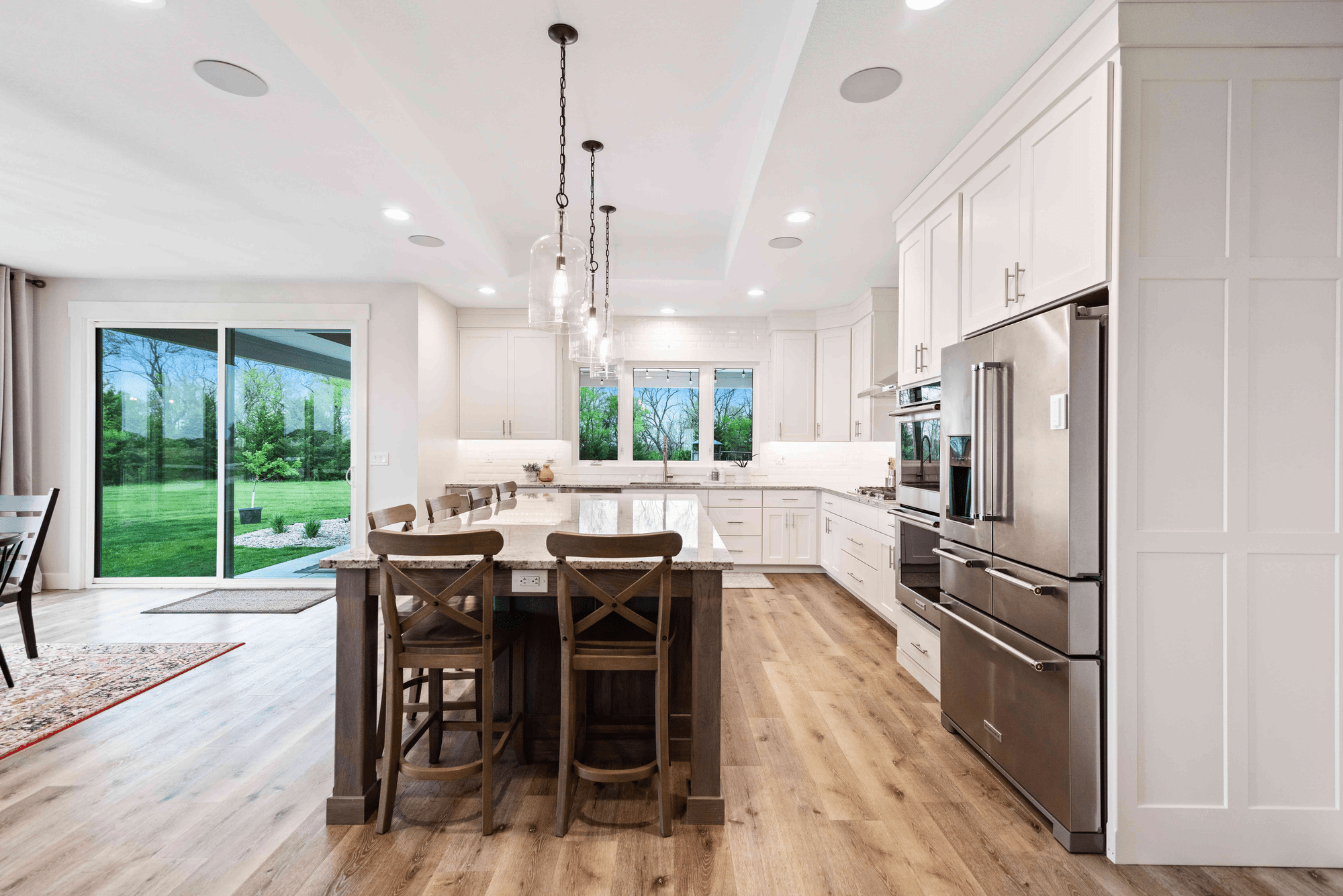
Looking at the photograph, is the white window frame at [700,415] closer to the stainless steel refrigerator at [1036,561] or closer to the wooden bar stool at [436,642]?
the stainless steel refrigerator at [1036,561]

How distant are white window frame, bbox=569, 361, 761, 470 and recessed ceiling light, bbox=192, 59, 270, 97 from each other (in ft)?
14.2

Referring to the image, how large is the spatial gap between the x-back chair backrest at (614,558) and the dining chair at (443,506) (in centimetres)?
139

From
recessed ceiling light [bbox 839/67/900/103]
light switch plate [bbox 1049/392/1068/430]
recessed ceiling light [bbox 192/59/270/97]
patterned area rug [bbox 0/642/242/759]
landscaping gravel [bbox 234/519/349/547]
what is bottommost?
patterned area rug [bbox 0/642/242/759]

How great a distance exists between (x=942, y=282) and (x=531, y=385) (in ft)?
14.2

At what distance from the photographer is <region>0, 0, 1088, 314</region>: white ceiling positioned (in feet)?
6.95

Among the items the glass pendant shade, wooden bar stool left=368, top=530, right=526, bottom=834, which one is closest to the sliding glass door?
the glass pendant shade

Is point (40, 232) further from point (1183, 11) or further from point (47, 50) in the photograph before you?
point (1183, 11)

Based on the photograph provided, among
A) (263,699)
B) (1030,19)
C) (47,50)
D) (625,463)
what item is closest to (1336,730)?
(1030,19)

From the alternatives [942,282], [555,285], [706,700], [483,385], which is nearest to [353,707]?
[706,700]

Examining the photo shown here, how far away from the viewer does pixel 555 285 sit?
2.61 meters

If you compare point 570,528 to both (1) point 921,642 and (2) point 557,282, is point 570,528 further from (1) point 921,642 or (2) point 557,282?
(1) point 921,642

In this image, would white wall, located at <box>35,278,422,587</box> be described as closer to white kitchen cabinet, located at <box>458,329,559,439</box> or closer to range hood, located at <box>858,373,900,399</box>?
white kitchen cabinet, located at <box>458,329,559,439</box>

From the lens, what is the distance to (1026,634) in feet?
6.78

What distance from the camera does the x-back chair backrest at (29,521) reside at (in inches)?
136
